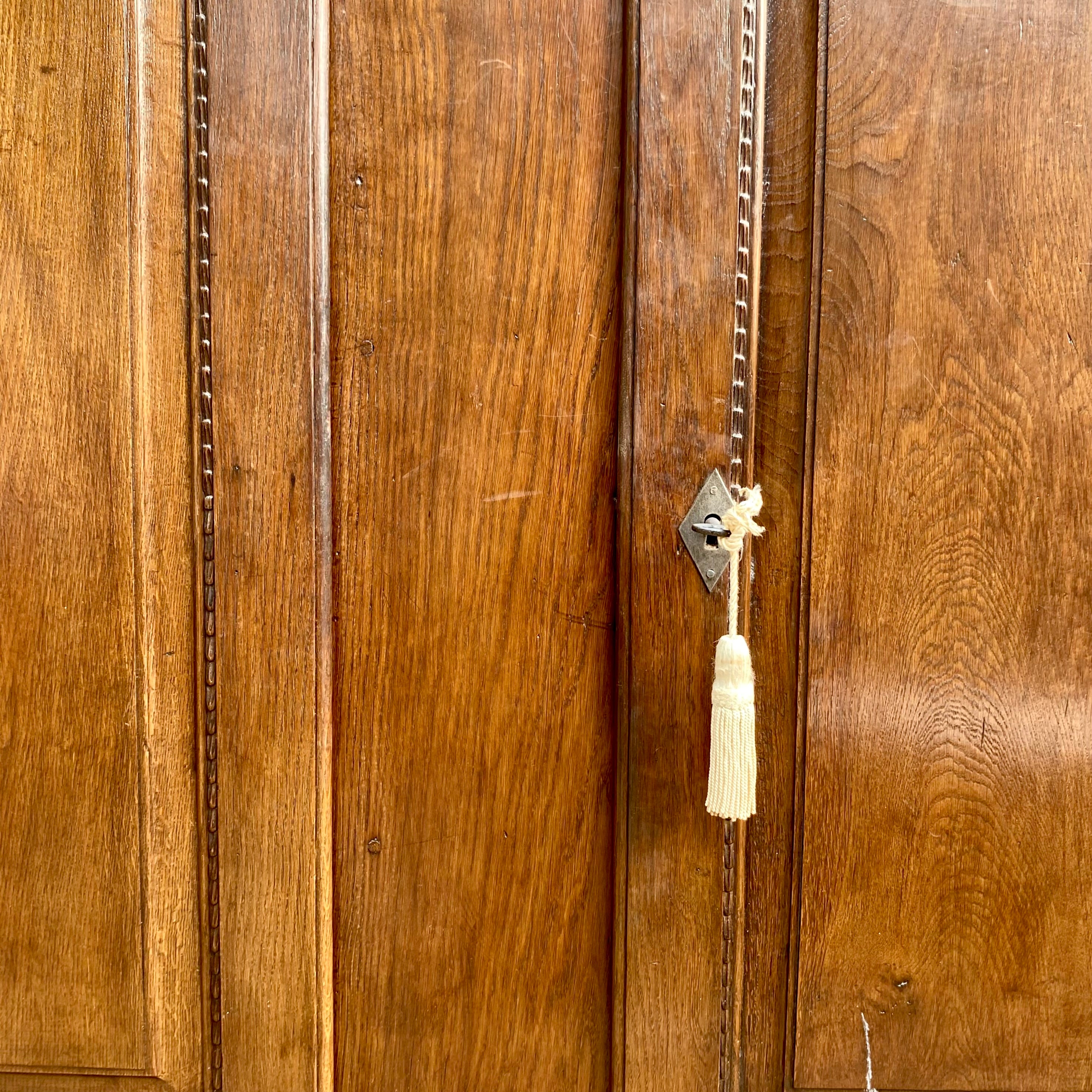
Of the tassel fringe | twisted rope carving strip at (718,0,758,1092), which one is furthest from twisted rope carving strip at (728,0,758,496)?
the tassel fringe

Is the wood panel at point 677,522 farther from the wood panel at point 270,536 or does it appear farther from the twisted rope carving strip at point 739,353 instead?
the wood panel at point 270,536

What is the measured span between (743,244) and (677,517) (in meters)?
0.19

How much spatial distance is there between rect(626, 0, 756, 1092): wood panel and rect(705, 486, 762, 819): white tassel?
0.03 m

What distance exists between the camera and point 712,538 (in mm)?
501

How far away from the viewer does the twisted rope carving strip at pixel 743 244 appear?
0.48 m

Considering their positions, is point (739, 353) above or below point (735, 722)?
above

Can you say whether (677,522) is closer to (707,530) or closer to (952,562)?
(707,530)

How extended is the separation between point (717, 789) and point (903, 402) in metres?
0.29

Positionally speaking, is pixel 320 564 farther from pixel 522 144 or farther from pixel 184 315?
pixel 522 144

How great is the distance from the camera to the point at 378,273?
0.51m

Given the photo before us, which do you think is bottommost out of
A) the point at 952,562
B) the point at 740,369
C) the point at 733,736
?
the point at 733,736

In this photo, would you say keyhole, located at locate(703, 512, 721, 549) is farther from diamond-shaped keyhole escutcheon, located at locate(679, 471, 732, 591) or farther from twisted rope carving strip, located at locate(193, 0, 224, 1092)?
twisted rope carving strip, located at locate(193, 0, 224, 1092)

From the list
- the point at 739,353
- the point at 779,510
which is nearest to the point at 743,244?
the point at 739,353

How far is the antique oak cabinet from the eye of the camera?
19.4 inches
